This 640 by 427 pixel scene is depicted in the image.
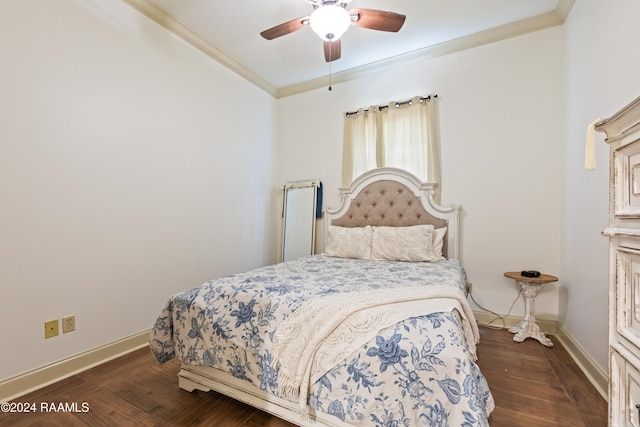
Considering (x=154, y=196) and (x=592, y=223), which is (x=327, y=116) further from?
(x=592, y=223)

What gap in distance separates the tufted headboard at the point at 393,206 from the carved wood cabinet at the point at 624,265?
1.95m

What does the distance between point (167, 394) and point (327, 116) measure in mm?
3200

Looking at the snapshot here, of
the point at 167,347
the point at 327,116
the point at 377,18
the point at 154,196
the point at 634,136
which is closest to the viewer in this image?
the point at 634,136

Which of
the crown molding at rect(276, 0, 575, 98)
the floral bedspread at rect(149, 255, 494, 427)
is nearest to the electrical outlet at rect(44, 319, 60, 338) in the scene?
the floral bedspread at rect(149, 255, 494, 427)

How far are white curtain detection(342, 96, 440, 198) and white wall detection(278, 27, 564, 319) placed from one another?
0.42 feet

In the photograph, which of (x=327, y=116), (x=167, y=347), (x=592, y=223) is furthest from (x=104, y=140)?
(x=592, y=223)

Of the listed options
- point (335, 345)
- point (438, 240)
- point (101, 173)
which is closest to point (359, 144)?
point (438, 240)

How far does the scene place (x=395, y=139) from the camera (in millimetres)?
3211

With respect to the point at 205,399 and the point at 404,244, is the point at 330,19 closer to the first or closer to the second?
the point at 404,244

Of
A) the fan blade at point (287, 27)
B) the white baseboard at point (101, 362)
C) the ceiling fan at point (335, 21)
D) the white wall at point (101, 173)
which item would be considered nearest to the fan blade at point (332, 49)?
the ceiling fan at point (335, 21)

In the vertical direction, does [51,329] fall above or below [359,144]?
below

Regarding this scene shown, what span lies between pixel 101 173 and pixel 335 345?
208 cm

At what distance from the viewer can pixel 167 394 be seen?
1671mm

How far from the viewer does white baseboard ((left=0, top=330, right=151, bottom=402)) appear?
5.42ft
